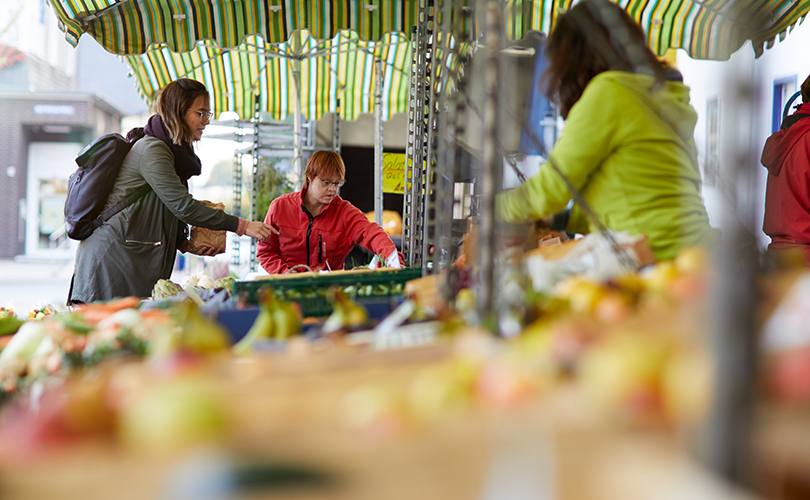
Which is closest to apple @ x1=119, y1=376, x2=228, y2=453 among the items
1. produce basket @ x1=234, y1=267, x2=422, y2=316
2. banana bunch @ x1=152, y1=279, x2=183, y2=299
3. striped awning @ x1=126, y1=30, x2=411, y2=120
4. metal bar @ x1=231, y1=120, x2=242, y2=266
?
produce basket @ x1=234, y1=267, x2=422, y2=316

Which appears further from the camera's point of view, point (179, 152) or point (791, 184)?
point (179, 152)

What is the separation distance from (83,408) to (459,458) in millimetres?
362

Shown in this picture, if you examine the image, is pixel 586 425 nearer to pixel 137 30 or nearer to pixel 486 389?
pixel 486 389

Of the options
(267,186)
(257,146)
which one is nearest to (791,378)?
(257,146)

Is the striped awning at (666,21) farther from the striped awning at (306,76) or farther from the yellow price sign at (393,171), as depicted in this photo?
the yellow price sign at (393,171)

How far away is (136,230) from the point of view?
2826 millimetres

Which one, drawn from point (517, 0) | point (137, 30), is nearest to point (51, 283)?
point (137, 30)

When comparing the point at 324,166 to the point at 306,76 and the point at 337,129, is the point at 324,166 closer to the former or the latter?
the point at 306,76

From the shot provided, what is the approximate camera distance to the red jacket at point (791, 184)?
259cm

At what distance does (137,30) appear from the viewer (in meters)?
3.55

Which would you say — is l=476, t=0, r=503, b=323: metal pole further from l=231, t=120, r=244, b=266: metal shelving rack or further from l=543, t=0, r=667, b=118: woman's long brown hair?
l=231, t=120, r=244, b=266: metal shelving rack

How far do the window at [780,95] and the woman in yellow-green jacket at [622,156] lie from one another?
3.53m

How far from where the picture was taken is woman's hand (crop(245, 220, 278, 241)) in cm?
299

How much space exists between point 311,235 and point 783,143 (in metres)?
2.33
